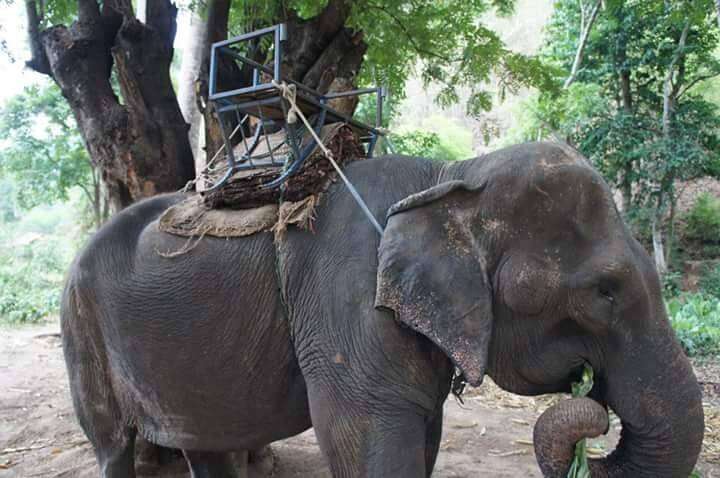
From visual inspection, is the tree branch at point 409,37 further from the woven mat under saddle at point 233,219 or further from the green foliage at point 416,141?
the woven mat under saddle at point 233,219

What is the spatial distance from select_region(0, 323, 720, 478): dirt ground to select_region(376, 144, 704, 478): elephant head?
227 centimetres

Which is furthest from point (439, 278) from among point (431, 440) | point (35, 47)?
point (35, 47)

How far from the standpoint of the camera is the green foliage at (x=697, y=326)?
8.38 metres

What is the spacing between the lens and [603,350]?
241cm

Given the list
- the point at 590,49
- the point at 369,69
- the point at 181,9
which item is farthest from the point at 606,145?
the point at 181,9

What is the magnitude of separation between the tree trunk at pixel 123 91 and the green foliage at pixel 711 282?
12.5 m

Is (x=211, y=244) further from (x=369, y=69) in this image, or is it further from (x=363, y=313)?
(x=369, y=69)

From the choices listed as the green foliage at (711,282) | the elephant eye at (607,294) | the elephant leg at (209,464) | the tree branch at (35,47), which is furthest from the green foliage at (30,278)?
the green foliage at (711,282)

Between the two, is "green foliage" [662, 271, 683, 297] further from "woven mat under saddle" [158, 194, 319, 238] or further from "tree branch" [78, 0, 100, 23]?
"woven mat under saddle" [158, 194, 319, 238]

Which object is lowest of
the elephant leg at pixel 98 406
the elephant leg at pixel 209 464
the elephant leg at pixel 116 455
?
the elephant leg at pixel 209 464

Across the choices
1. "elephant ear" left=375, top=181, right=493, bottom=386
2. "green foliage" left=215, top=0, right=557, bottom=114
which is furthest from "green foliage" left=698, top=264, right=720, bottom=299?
"elephant ear" left=375, top=181, right=493, bottom=386

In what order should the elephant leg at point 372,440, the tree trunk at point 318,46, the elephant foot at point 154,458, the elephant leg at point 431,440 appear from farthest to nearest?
the tree trunk at point 318,46, the elephant foot at point 154,458, the elephant leg at point 431,440, the elephant leg at point 372,440

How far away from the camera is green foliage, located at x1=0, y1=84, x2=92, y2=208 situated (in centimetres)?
1538

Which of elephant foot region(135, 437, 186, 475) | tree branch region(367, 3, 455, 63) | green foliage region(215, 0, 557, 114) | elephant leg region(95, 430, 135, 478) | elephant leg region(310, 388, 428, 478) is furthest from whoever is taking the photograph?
green foliage region(215, 0, 557, 114)
